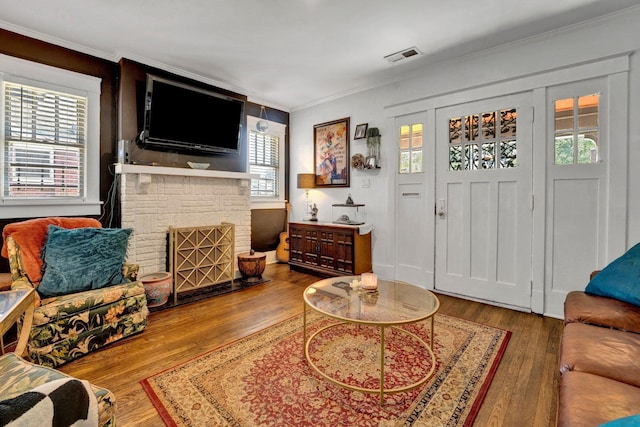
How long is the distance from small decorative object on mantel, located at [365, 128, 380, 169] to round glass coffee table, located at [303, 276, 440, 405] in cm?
190

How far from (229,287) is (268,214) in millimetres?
1504

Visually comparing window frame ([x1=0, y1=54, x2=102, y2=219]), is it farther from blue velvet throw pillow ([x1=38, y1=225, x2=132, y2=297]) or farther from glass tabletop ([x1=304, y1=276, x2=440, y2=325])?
glass tabletop ([x1=304, y1=276, x2=440, y2=325])

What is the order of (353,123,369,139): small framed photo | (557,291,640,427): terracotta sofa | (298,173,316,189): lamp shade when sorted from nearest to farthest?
(557,291,640,427): terracotta sofa → (353,123,369,139): small framed photo → (298,173,316,189): lamp shade

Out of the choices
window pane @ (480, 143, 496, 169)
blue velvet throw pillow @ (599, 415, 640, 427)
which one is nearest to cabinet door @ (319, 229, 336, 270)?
window pane @ (480, 143, 496, 169)

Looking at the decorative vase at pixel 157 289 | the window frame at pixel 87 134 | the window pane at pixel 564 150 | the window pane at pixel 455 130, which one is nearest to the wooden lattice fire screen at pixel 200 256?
the decorative vase at pixel 157 289

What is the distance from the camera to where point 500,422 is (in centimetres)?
146

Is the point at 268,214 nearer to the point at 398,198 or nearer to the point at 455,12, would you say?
the point at 398,198

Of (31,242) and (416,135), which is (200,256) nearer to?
(31,242)

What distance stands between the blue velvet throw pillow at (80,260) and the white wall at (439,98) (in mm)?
2817

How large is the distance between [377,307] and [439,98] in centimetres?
258

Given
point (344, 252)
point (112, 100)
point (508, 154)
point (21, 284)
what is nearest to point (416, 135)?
point (508, 154)

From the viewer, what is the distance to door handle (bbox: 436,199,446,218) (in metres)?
3.36

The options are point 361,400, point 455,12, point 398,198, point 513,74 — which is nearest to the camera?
point 361,400

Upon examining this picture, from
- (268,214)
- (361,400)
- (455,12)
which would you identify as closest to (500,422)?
(361,400)
